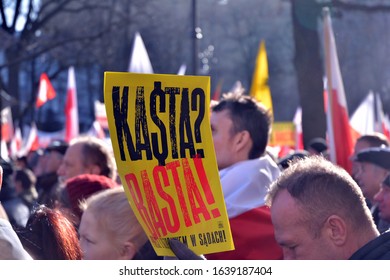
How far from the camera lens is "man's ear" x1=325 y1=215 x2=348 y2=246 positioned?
2477 mm

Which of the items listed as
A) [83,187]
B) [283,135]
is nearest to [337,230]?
[83,187]

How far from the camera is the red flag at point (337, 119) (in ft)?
19.3

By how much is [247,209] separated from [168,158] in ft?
4.07

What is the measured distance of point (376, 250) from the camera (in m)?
2.35

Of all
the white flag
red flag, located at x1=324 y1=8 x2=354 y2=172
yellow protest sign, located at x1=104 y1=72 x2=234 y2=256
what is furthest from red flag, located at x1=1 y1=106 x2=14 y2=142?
yellow protest sign, located at x1=104 y1=72 x2=234 y2=256

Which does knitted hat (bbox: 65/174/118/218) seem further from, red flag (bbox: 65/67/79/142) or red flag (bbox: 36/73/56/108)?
red flag (bbox: 36/73/56/108)

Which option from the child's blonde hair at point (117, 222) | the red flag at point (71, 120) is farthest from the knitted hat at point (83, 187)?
the red flag at point (71, 120)

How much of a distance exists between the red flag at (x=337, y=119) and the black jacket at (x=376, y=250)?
11.5ft

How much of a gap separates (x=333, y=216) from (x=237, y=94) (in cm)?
149

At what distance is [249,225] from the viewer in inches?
140

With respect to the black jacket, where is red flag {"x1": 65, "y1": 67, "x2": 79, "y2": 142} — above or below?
above

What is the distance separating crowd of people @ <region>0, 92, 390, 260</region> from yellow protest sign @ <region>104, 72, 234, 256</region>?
0.07 m

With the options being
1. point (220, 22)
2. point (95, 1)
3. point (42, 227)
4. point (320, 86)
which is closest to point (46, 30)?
point (95, 1)
